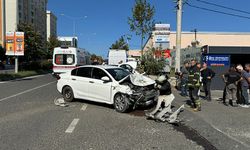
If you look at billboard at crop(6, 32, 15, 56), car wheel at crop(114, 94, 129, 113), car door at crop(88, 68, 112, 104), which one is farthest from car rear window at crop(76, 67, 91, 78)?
billboard at crop(6, 32, 15, 56)

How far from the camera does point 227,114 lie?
30.9ft

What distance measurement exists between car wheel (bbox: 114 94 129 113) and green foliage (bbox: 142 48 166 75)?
12911 mm

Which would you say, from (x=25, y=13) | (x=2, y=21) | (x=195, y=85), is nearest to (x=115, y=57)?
(x=195, y=85)

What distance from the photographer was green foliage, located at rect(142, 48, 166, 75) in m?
22.6

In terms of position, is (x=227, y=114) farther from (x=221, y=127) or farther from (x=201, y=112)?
(x=221, y=127)

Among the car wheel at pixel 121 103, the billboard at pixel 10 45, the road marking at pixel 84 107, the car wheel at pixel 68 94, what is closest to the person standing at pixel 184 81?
the car wheel at pixel 121 103

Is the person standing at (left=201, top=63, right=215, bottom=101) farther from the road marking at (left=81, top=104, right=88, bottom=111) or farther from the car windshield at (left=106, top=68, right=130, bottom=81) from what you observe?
the road marking at (left=81, top=104, right=88, bottom=111)

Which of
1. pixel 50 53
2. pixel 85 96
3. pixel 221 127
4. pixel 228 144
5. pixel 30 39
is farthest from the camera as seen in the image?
pixel 50 53

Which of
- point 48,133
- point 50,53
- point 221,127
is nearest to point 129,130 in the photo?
point 48,133

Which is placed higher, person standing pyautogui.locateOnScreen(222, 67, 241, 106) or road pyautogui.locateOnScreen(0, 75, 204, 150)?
person standing pyautogui.locateOnScreen(222, 67, 241, 106)

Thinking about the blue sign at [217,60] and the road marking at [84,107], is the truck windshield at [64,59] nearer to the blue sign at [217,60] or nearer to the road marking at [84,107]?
the blue sign at [217,60]

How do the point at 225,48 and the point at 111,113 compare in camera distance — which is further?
the point at 225,48

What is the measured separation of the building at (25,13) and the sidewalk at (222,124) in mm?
64320

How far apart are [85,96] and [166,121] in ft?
13.0
